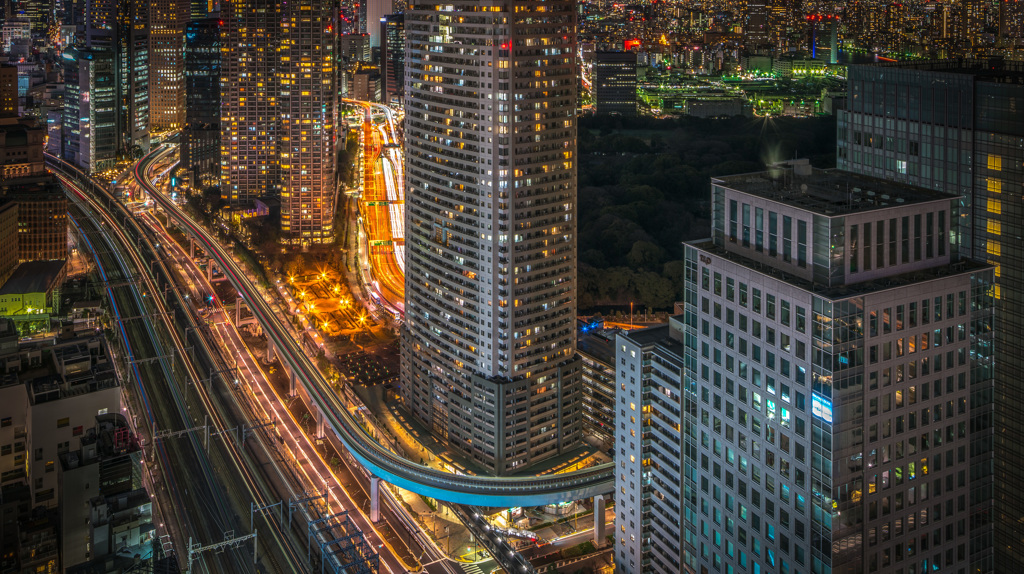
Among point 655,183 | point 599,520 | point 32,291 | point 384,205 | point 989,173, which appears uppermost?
point 989,173

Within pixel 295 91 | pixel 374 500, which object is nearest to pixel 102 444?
pixel 374 500

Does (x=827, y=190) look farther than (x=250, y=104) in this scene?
No

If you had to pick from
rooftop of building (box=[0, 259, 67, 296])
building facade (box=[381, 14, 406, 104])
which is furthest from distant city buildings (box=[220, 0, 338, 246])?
building facade (box=[381, 14, 406, 104])

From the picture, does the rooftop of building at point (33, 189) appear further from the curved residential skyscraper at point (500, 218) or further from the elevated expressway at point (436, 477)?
the curved residential skyscraper at point (500, 218)

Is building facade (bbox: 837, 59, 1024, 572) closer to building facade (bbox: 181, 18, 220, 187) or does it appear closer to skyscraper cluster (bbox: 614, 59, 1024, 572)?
skyscraper cluster (bbox: 614, 59, 1024, 572)

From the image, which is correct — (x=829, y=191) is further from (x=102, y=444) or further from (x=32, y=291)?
(x=32, y=291)
